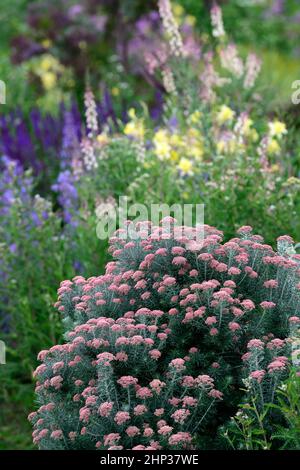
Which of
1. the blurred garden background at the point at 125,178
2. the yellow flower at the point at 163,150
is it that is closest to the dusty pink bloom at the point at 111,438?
the blurred garden background at the point at 125,178

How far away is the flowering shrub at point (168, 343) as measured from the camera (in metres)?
2.65

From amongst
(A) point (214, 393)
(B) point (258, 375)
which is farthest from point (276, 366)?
(A) point (214, 393)

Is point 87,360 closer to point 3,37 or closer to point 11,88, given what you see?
point 11,88

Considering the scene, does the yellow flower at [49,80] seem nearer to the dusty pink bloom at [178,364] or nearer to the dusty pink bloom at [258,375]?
the dusty pink bloom at [178,364]

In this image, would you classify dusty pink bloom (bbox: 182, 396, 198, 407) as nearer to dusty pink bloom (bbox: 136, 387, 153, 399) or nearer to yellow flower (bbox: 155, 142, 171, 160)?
dusty pink bloom (bbox: 136, 387, 153, 399)

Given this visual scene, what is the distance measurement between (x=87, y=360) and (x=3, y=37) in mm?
8722

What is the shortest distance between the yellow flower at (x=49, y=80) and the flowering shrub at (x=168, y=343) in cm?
621

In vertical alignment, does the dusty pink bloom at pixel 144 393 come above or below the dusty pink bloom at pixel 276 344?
below

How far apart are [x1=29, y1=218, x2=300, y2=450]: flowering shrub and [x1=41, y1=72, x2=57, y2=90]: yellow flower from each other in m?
6.21

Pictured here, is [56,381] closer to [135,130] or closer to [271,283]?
[271,283]

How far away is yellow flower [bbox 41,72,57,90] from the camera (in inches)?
358

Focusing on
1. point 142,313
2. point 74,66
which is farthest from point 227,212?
point 74,66

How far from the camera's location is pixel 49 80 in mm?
9758

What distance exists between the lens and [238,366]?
2.86 meters
